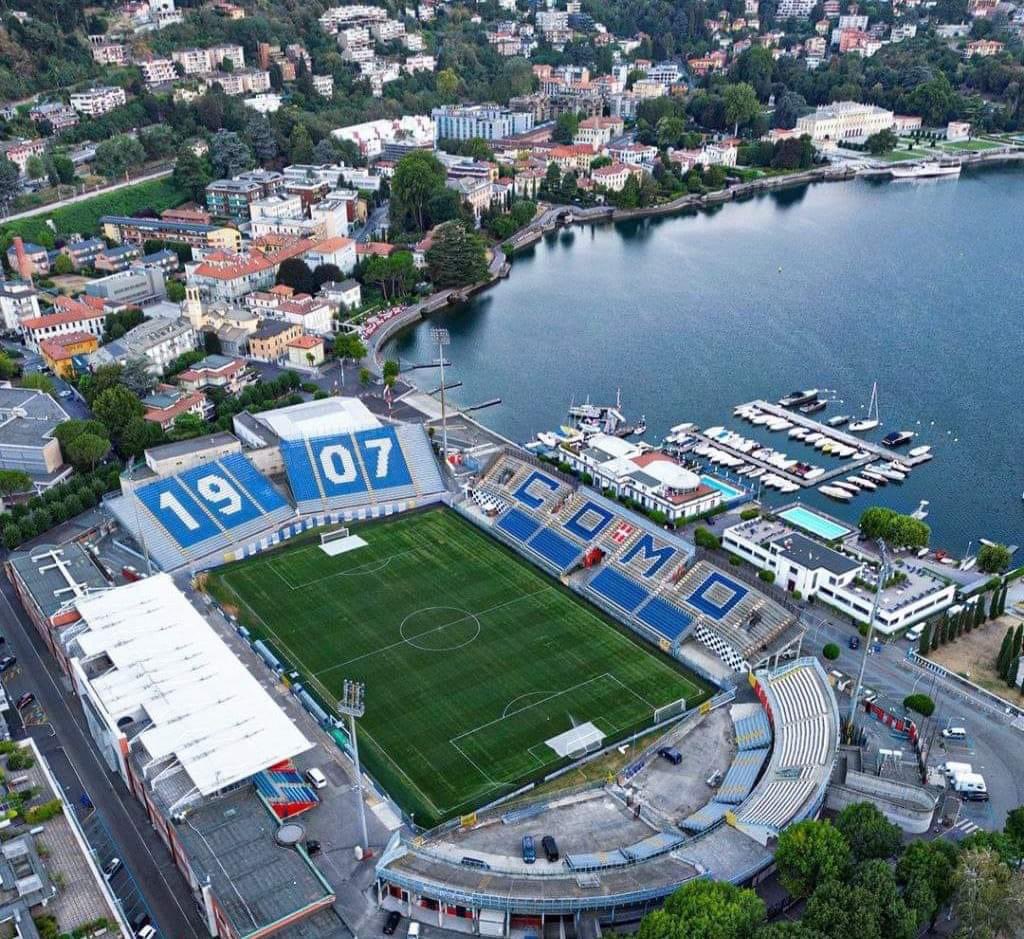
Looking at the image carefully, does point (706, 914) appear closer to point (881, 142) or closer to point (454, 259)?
point (454, 259)

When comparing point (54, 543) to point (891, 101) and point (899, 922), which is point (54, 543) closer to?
point (899, 922)

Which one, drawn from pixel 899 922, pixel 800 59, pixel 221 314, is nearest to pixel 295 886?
pixel 899 922

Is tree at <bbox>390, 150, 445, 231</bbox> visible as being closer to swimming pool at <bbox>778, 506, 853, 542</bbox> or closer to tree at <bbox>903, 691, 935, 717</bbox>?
swimming pool at <bbox>778, 506, 853, 542</bbox>

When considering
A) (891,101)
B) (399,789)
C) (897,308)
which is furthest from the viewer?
(891,101)

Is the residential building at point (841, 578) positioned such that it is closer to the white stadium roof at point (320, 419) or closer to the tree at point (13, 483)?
the white stadium roof at point (320, 419)

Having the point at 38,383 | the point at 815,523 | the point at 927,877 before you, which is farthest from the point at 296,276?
the point at 927,877

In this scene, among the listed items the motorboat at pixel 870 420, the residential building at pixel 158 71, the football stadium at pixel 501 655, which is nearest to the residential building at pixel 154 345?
the football stadium at pixel 501 655

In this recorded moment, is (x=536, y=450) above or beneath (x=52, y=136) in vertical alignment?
beneath
